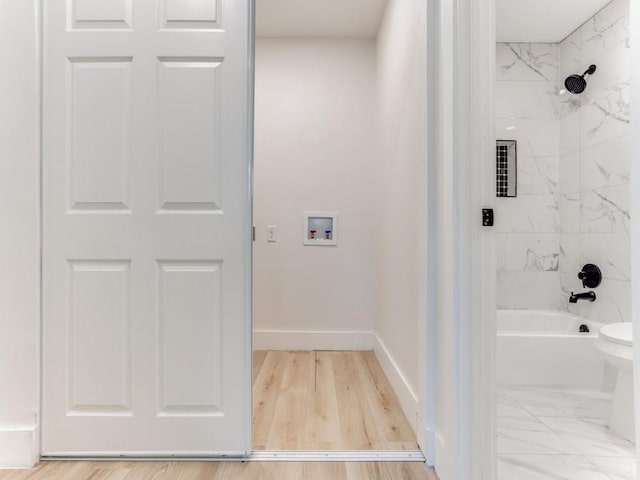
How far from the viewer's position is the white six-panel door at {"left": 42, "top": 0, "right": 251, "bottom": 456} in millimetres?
1639

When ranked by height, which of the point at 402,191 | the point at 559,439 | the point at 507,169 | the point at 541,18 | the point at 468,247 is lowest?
the point at 559,439

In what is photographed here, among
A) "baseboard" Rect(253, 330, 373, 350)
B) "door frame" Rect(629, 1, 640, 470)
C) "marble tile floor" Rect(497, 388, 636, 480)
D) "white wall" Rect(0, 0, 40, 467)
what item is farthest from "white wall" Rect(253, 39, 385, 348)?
"door frame" Rect(629, 1, 640, 470)

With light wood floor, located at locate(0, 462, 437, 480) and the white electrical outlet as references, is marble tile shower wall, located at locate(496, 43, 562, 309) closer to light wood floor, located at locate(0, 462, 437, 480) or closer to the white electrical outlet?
the white electrical outlet

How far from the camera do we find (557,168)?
10.7ft

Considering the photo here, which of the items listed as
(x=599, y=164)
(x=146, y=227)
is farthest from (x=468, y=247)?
(x=599, y=164)

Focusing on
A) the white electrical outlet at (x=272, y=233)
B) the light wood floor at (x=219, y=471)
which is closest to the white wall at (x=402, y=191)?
the light wood floor at (x=219, y=471)

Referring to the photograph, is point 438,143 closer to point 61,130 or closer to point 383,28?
point 61,130

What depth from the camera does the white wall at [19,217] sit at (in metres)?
1.62

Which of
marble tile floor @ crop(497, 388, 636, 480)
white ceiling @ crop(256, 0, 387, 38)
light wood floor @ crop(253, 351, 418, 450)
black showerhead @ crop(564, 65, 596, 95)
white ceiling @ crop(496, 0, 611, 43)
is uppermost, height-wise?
white ceiling @ crop(256, 0, 387, 38)

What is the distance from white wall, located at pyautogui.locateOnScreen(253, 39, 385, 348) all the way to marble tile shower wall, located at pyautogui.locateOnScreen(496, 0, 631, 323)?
3.67 feet

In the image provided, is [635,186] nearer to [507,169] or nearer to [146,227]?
[146,227]

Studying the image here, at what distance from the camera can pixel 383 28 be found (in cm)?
297

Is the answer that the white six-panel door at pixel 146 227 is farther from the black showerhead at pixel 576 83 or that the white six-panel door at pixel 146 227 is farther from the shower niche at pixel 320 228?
the black showerhead at pixel 576 83

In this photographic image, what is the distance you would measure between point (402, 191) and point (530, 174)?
1.66m
